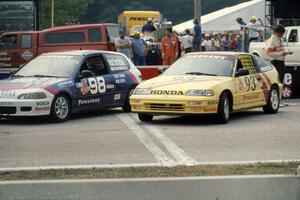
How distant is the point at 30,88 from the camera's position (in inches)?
543

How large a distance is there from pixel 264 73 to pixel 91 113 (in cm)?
382

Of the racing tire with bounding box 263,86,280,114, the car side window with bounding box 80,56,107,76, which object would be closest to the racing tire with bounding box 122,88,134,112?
the car side window with bounding box 80,56,107,76

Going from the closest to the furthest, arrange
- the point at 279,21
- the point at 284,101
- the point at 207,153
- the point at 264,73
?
the point at 207,153 → the point at 264,73 → the point at 284,101 → the point at 279,21

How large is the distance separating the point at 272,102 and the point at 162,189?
9.27 meters

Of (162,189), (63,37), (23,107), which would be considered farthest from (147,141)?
(63,37)

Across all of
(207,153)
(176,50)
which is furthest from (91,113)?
(176,50)

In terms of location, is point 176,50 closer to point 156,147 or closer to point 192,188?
point 156,147

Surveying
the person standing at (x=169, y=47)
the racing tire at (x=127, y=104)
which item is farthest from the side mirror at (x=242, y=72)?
the person standing at (x=169, y=47)

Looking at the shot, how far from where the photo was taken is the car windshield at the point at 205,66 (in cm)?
1432

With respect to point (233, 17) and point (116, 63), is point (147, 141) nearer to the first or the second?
point (116, 63)

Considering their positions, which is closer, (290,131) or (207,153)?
(207,153)

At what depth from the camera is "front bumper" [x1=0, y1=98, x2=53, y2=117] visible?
13.6 meters

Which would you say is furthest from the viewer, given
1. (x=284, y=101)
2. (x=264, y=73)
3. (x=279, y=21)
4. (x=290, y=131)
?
(x=279, y=21)

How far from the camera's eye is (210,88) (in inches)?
524
